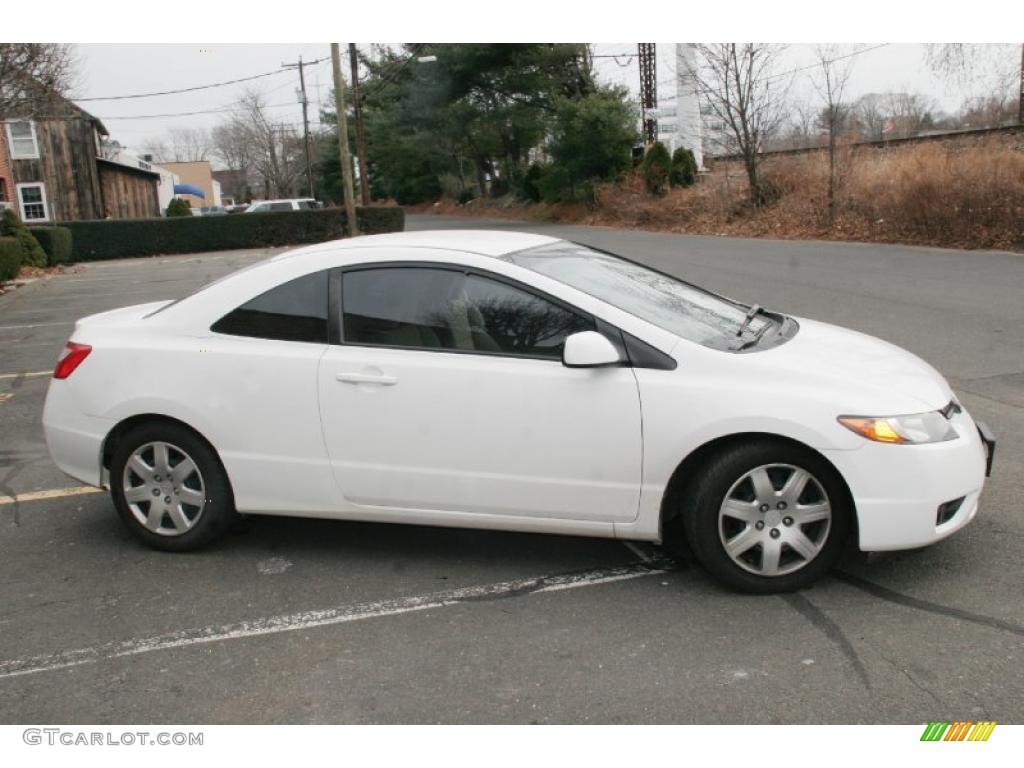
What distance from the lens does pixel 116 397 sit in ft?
15.3

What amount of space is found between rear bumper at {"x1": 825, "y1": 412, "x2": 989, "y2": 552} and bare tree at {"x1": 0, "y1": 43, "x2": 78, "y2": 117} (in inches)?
644

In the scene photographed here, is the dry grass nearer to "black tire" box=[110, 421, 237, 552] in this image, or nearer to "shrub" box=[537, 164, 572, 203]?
"shrub" box=[537, 164, 572, 203]

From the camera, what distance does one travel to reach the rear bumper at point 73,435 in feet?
15.5

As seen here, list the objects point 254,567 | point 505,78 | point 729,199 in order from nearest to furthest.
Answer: point 254,567 → point 729,199 → point 505,78

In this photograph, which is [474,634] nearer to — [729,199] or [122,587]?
[122,587]

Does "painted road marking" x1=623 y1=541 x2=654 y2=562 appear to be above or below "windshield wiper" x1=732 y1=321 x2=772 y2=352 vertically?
below

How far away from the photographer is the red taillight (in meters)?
4.80

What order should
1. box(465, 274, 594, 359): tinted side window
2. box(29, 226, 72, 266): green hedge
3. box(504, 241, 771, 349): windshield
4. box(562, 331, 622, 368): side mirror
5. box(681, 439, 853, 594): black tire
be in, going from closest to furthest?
1. box(681, 439, 853, 594): black tire
2. box(562, 331, 622, 368): side mirror
3. box(465, 274, 594, 359): tinted side window
4. box(504, 241, 771, 349): windshield
5. box(29, 226, 72, 266): green hedge

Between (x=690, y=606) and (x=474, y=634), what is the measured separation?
89 centimetres

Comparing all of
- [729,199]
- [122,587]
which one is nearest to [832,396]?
[122,587]

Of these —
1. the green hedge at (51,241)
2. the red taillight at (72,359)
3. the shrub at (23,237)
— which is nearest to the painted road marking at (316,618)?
the red taillight at (72,359)

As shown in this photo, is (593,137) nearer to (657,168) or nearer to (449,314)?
(657,168)
